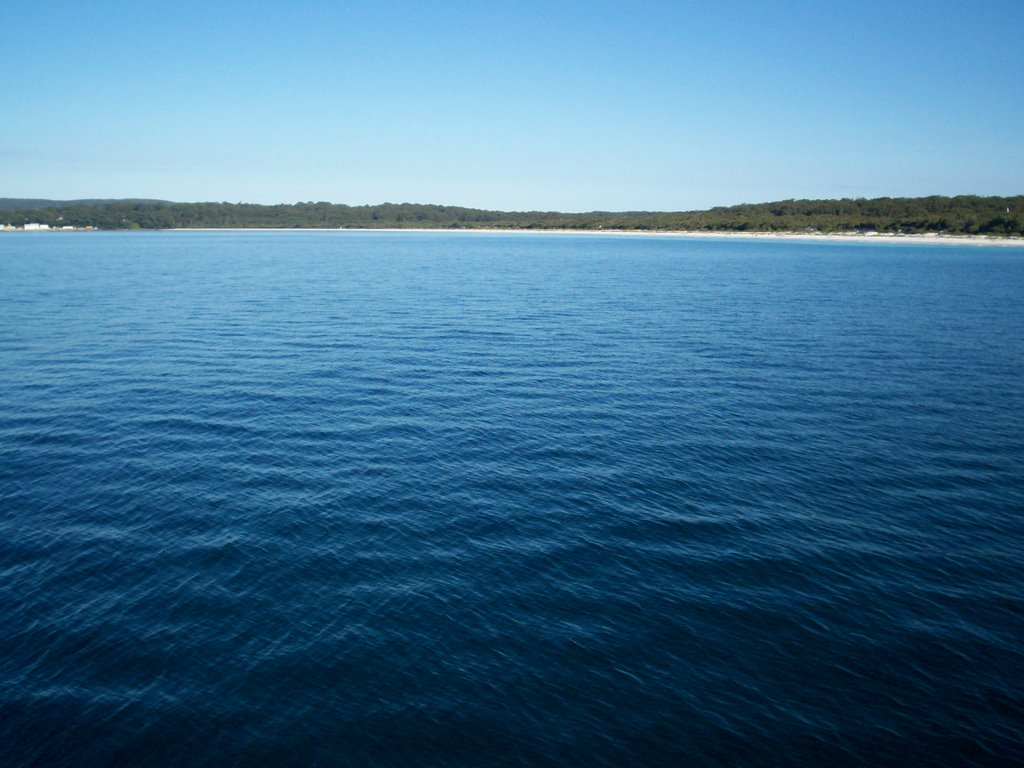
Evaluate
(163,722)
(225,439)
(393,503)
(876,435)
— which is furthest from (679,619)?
(225,439)

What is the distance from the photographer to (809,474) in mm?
35906

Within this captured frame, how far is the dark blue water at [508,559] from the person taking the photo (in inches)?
763

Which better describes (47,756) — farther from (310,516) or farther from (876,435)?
(876,435)

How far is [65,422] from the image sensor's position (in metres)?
42.4

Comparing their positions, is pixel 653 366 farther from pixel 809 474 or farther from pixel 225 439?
pixel 225 439

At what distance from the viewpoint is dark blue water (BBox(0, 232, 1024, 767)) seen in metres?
19.4

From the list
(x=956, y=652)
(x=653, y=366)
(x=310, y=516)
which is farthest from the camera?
(x=653, y=366)

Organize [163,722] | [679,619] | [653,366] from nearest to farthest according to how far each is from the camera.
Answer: [163,722], [679,619], [653,366]

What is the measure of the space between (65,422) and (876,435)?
52028 mm

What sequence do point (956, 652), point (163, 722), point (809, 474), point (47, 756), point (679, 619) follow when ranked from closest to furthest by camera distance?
point (47, 756), point (163, 722), point (956, 652), point (679, 619), point (809, 474)

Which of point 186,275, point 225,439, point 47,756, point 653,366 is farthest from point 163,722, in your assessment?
point 186,275

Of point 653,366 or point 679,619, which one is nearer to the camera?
point 679,619

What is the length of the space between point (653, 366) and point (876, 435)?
70.2 ft

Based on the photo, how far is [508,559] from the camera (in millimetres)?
27562
